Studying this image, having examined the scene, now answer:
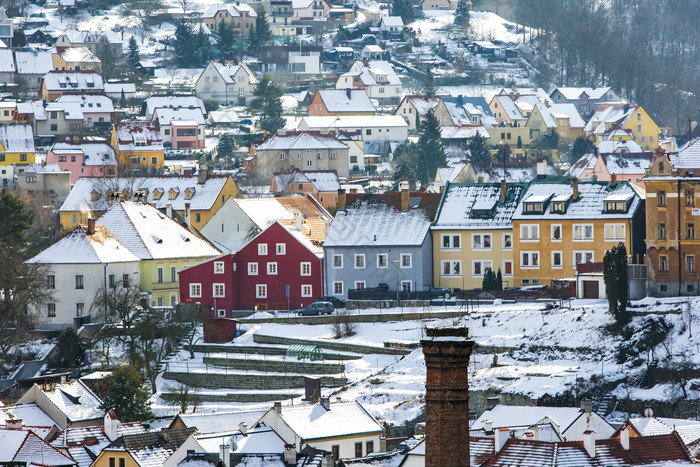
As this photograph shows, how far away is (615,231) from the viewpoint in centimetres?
7269

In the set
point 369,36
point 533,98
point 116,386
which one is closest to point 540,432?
point 116,386

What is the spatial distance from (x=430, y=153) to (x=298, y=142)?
35.1ft

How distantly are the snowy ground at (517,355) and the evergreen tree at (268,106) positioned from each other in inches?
3172

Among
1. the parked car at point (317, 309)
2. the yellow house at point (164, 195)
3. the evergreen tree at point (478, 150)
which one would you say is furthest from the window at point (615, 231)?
the evergreen tree at point (478, 150)

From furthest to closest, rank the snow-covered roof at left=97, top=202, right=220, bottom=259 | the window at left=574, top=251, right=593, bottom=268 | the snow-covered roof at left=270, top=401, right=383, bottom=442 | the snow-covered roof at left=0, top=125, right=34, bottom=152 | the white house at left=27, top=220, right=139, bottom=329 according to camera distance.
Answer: the snow-covered roof at left=0, top=125, right=34, bottom=152 → the snow-covered roof at left=97, top=202, right=220, bottom=259 → the white house at left=27, top=220, right=139, bottom=329 → the window at left=574, top=251, right=593, bottom=268 → the snow-covered roof at left=270, top=401, right=383, bottom=442

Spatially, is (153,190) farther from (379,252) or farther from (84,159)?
(379,252)

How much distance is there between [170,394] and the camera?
63250 millimetres

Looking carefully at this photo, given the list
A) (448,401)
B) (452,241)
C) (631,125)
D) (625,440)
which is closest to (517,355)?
(452,241)

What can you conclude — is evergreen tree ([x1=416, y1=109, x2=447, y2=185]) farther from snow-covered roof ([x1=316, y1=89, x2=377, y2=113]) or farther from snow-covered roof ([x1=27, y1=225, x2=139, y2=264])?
snow-covered roof ([x1=27, y1=225, x2=139, y2=264])

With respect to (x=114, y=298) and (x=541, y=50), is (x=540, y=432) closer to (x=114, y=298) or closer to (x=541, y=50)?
(x=114, y=298)

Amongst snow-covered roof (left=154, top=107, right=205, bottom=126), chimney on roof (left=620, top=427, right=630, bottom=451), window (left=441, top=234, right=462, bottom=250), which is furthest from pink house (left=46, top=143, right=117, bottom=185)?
chimney on roof (left=620, top=427, right=630, bottom=451)

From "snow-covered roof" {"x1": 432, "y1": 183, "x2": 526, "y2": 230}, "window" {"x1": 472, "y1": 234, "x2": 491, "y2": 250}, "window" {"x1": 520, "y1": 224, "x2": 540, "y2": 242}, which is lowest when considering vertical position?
"window" {"x1": 472, "y1": 234, "x2": 491, "y2": 250}

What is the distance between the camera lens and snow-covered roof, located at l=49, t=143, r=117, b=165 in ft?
422

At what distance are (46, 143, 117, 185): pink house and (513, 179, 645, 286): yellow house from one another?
58130mm
